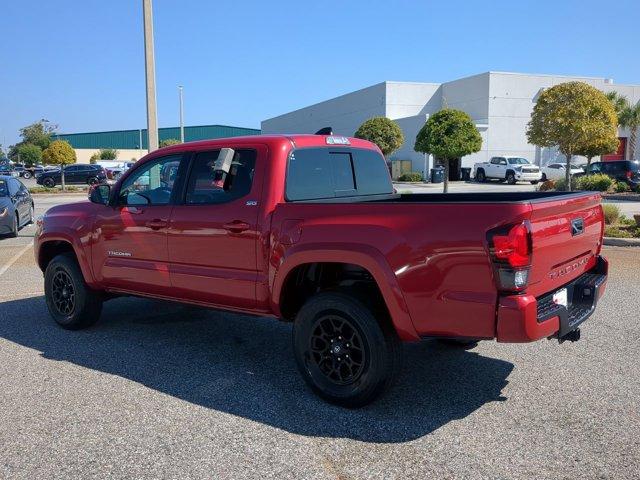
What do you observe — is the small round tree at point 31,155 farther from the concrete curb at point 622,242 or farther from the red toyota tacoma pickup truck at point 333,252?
the red toyota tacoma pickup truck at point 333,252

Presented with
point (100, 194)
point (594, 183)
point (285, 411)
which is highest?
point (100, 194)

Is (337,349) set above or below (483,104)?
below

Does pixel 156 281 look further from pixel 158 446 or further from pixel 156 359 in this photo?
pixel 158 446

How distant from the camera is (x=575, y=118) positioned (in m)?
19.1

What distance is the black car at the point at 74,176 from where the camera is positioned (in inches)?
1594

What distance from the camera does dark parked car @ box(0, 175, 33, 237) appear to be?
13.3 meters

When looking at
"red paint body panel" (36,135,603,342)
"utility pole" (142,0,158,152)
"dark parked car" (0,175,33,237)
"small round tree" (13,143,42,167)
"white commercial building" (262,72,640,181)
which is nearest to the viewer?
"red paint body panel" (36,135,603,342)

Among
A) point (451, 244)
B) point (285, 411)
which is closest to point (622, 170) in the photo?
point (451, 244)

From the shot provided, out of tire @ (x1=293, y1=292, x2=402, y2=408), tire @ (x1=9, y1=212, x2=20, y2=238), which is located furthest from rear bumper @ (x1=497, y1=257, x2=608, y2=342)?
tire @ (x1=9, y1=212, x2=20, y2=238)

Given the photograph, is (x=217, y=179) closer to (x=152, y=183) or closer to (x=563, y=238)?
(x=152, y=183)

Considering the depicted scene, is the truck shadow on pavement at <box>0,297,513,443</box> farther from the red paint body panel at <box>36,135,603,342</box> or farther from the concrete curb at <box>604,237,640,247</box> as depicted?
the concrete curb at <box>604,237,640,247</box>

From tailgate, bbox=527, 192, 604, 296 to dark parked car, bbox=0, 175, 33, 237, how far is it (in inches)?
499

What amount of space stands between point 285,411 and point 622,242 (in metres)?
9.45

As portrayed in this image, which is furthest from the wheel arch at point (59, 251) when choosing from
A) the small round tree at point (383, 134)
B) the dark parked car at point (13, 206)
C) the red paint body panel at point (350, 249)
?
the small round tree at point (383, 134)
